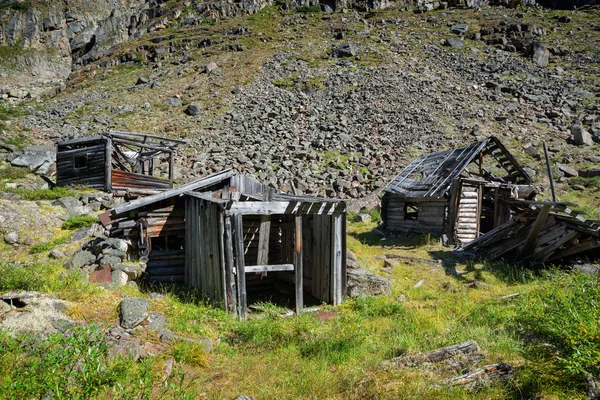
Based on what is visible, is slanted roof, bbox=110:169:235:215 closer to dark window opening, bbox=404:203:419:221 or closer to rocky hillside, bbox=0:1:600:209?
dark window opening, bbox=404:203:419:221

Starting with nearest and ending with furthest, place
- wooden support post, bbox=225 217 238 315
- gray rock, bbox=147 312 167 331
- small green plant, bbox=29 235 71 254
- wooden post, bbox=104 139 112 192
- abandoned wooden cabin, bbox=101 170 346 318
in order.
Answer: gray rock, bbox=147 312 167 331
wooden support post, bbox=225 217 238 315
abandoned wooden cabin, bbox=101 170 346 318
small green plant, bbox=29 235 71 254
wooden post, bbox=104 139 112 192

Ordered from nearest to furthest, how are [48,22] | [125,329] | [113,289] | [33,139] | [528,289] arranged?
[125,329]
[113,289]
[528,289]
[33,139]
[48,22]

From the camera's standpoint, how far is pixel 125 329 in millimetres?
6547

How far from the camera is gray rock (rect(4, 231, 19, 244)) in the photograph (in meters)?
11.3

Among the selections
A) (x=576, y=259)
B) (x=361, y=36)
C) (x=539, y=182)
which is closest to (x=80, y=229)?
(x=576, y=259)

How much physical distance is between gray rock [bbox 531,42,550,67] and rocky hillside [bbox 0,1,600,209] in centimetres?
16

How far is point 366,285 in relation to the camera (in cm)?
1001

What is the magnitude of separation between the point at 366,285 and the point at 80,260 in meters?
8.08

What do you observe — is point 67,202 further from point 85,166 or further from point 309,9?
point 309,9

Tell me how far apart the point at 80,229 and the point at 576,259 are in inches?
668

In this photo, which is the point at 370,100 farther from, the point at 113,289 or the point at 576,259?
the point at 113,289

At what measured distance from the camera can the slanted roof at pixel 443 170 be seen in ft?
53.5

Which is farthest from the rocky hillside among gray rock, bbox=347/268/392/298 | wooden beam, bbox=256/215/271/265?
gray rock, bbox=347/268/392/298

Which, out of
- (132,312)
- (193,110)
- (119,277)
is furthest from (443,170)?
→ (193,110)
